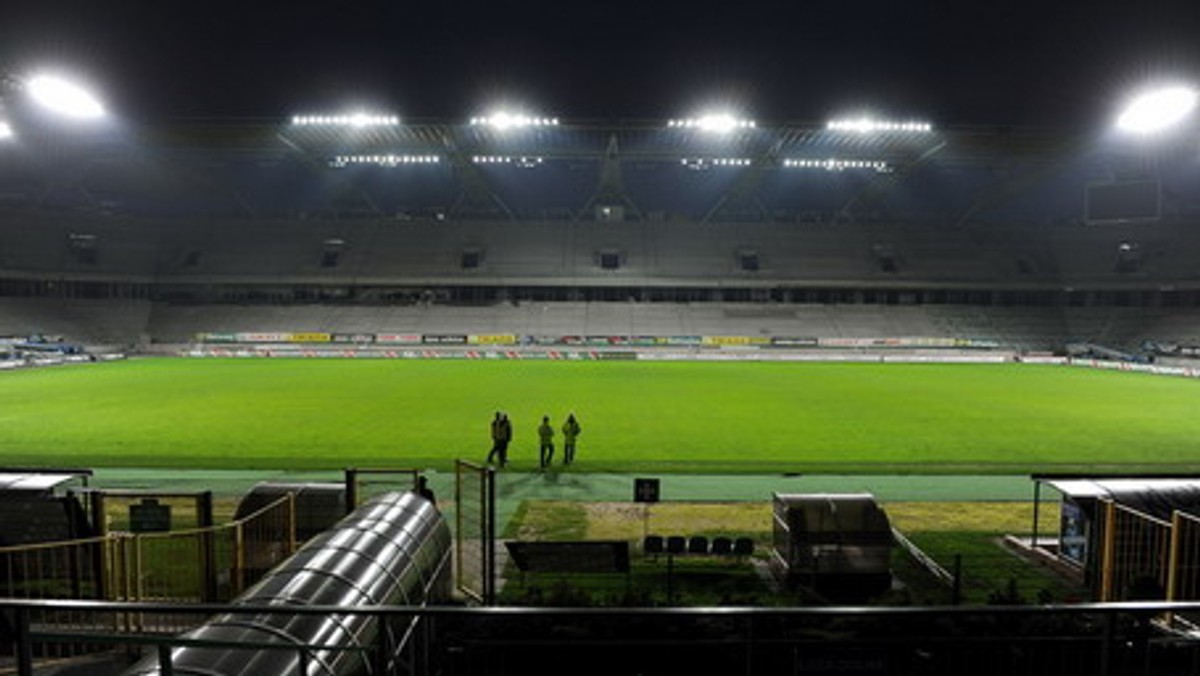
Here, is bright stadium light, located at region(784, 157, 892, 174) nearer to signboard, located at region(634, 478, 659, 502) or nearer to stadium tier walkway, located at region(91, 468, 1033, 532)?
stadium tier walkway, located at region(91, 468, 1033, 532)

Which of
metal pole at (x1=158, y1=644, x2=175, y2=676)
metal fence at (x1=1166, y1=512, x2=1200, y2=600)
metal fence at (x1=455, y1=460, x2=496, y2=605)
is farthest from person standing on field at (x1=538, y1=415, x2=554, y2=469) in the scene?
metal pole at (x1=158, y1=644, x2=175, y2=676)

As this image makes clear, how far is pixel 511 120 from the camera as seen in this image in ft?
180

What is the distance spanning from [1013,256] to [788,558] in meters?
75.6

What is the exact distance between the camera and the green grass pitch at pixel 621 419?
59.9 ft

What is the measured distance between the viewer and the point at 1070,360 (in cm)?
5412

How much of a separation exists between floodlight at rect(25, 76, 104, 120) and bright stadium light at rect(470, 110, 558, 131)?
90.1 feet

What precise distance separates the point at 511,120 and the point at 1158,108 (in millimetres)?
47353

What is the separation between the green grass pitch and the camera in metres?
18.2

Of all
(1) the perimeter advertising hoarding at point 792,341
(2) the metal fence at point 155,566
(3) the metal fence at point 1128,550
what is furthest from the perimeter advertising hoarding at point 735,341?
(2) the metal fence at point 155,566

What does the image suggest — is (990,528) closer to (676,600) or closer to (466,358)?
(676,600)

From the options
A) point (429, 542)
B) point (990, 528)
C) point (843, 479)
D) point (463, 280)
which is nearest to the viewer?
point (429, 542)

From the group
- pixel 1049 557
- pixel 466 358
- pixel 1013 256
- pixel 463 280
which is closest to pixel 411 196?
pixel 463 280

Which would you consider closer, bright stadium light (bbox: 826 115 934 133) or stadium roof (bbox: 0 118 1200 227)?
bright stadium light (bbox: 826 115 934 133)

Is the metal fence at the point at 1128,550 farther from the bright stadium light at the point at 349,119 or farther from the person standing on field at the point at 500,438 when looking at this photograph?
the bright stadium light at the point at 349,119
